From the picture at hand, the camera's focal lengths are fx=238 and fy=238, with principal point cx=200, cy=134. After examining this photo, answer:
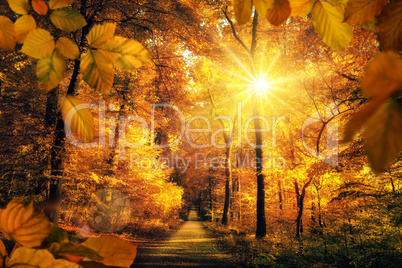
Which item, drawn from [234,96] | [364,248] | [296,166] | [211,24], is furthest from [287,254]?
[234,96]

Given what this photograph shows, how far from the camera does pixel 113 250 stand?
0.39m

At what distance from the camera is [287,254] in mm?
7766

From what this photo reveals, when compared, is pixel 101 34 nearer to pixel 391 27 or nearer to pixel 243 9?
pixel 243 9

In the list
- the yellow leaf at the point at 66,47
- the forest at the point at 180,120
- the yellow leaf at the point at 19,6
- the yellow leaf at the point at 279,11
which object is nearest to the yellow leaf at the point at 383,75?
the forest at the point at 180,120

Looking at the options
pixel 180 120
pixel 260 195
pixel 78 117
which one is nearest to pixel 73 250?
pixel 78 117

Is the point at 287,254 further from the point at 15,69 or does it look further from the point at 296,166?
the point at 15,69

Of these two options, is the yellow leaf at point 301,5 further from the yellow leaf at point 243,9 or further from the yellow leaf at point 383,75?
the yellow leaf at point 383,75

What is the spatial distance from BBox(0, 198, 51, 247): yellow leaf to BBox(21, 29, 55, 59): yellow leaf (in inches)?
14.3

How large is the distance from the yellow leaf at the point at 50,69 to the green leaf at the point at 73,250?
40 centimetres

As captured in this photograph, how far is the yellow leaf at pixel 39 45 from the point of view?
55 cm

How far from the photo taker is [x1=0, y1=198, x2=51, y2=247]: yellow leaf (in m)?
0.37

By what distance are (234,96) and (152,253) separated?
13180mm

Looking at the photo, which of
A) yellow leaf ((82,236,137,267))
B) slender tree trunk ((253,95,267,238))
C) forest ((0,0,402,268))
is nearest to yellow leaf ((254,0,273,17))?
forest ((0,0,402,268))

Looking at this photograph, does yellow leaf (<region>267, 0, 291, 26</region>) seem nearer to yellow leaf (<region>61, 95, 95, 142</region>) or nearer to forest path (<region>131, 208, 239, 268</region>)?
yellow leaf (<region>61, 95, 95, 142</region>)
